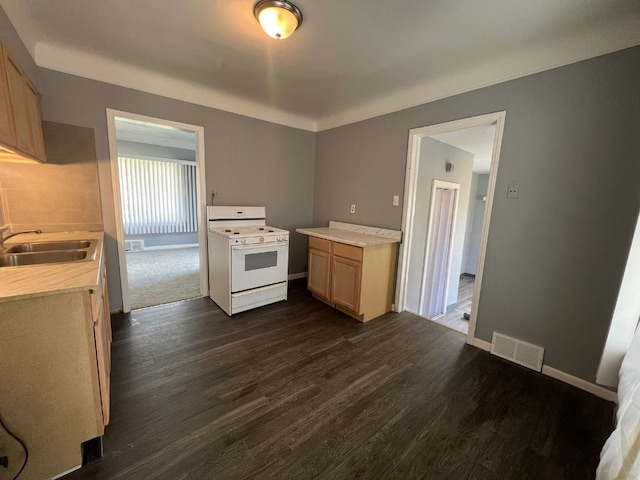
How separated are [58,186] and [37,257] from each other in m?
0.99

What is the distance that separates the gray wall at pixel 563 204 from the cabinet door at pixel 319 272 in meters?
1.66

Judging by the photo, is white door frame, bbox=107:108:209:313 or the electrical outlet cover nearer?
the electrical outlet cover

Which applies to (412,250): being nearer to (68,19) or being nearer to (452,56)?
(452,56)

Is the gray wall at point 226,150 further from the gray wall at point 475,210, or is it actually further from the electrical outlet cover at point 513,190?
the gray wall at point 475,210

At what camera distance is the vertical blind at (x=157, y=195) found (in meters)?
5.79

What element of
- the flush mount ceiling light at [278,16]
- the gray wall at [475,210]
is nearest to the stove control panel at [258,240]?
the flush mount ceiling light at [278,16]

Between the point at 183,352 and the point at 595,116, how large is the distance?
12.0ft

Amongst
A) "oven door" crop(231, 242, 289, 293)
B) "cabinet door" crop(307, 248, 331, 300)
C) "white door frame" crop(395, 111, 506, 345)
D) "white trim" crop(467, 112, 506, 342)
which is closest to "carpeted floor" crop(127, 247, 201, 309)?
"oven door" crop(231, 242, 289, 293)

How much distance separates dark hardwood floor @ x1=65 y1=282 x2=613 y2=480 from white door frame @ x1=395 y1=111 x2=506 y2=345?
620 mm

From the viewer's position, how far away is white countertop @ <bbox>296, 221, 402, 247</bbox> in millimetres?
2904

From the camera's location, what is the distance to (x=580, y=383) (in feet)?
6.53

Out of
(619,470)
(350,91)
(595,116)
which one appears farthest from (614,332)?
(350,91)

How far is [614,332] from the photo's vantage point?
1802 millimetres

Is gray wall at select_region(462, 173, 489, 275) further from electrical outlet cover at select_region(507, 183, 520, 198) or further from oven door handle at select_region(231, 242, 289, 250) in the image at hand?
oven door handle at select_region(231, 242, 289, 250)
